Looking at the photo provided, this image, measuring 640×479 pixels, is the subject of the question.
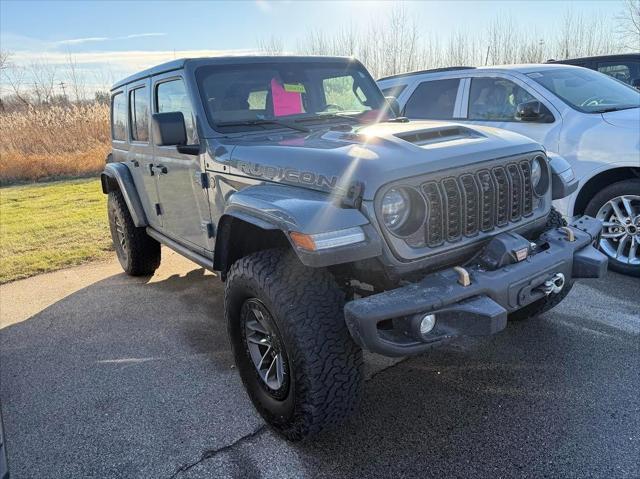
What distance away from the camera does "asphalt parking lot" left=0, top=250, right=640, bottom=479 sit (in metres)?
2.45

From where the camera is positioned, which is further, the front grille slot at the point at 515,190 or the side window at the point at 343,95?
the side window at the point at 343,95

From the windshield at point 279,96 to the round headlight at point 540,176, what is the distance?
1194 millimetres

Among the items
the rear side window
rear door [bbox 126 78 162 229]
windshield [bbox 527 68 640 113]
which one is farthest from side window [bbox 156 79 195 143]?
the rear side window

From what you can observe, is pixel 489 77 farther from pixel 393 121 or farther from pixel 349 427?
pixel 349 427

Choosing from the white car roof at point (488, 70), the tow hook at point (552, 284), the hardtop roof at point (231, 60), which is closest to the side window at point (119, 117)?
the hardtop roof at point (231, 60)

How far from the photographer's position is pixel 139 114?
450cm

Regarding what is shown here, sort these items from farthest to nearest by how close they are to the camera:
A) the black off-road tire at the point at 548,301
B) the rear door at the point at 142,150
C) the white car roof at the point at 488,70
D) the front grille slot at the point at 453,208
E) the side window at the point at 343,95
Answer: the white car roof at the point at 488,70 < the rear door at the point at 142,150 < the side window at the point at 343,95 < the black off-road tire at the point at 548,301 < the front grille slot at the point at 453,208

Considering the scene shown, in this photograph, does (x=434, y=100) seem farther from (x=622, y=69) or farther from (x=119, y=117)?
(x=622, y=69)

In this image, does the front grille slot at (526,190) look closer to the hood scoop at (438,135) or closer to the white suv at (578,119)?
the hood scoop at (438,135)

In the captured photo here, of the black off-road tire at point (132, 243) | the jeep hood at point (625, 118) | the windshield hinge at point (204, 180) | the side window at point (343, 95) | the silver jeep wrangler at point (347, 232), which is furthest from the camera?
the black off-road tire at point (132, 243)

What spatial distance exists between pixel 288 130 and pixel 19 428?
7.90 ft

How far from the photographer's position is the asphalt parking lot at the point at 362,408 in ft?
8.03

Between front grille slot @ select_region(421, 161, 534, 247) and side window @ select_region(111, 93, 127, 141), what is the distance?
11.6ft

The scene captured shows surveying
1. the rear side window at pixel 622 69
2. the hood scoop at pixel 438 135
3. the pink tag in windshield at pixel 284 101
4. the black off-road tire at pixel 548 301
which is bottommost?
the black off-road tire at pixel 548 301
